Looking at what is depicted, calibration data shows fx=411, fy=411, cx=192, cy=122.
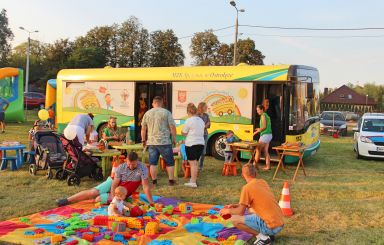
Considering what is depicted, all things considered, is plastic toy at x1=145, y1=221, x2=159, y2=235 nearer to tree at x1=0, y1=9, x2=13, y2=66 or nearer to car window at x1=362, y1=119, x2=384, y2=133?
car window at x1=362, y1=119, x2=384, y2=133

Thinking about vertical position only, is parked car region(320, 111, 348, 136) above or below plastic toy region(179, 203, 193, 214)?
above

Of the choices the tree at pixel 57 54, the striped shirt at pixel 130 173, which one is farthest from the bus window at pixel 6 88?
the tree at pixel 57 54

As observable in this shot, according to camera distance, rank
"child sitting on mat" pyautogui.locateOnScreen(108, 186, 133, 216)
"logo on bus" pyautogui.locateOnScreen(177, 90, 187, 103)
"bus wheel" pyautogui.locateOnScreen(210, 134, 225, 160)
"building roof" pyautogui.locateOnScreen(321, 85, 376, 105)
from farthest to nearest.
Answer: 1. "building roof" pyautogui.locateOnScreen(321, 85, 376, 105)
2. "logo on bus" pyautogui.locateOnScreen(177, 90, 187, 103)
3. "bus wheel" pyautogui.locateOnScreen(210, 134, 225, 160)
4. "child sitting on mat" pyautogui.locateOnScreen(108, 186, 133, 216)

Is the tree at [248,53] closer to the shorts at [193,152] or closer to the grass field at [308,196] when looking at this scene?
the grass field at [308,196]

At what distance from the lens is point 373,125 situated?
14.6m

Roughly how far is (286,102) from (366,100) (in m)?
68.9

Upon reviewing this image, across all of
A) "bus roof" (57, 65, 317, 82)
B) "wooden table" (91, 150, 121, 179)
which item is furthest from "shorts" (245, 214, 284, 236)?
"bus roof" (57, 65, 317, 82)

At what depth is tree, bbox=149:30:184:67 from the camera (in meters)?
49.5

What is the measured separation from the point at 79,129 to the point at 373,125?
10450 mm

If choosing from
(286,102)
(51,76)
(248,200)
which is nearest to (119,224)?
(248,200)

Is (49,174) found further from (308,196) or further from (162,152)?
(308,196)

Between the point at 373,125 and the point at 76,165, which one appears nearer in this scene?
the point at 76,165

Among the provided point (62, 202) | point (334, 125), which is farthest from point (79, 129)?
point (334, 125)

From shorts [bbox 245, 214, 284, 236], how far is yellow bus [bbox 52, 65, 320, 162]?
6.29 metres
